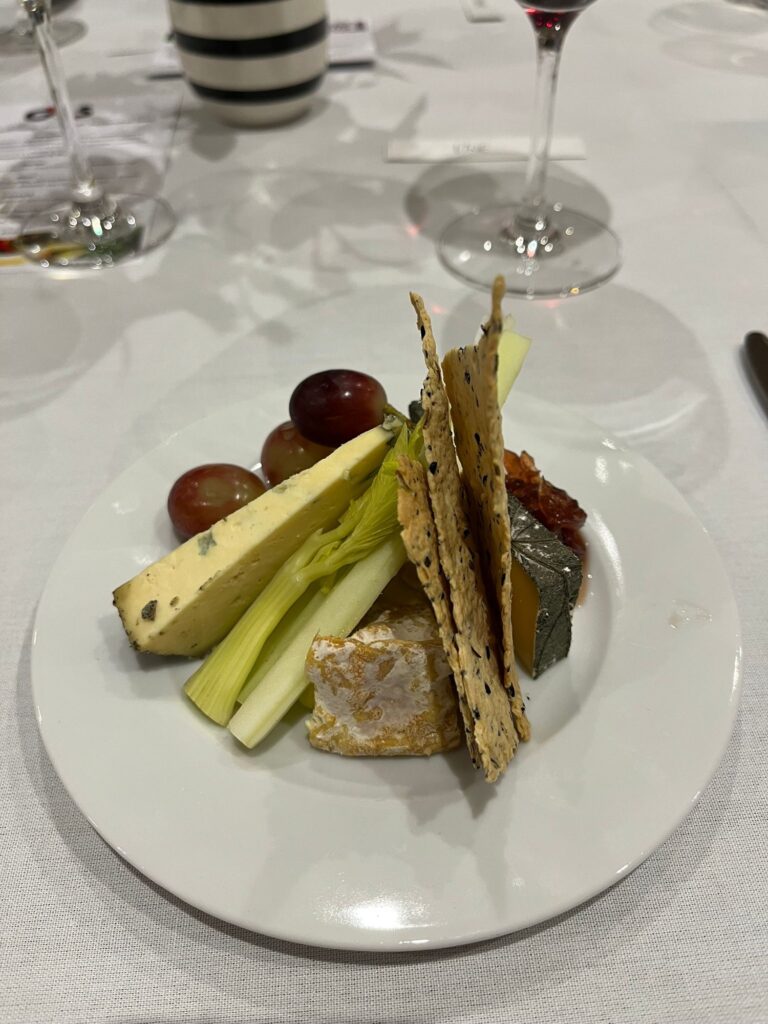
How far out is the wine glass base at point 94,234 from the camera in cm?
161

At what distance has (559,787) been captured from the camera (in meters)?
0.70

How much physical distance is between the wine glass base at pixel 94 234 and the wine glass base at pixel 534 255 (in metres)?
0.64

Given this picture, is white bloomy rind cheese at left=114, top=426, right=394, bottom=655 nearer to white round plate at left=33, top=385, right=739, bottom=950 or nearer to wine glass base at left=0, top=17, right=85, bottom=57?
white round plate at left=33, top=385, right=739, bottom=950

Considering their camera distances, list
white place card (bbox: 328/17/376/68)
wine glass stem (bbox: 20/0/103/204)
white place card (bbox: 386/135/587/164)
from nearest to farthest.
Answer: wine glass stem (bbox: 20/0/103/204) < white place card (bbox: 386/135/587/164) < white place card (bbox: 328/17/376/68)

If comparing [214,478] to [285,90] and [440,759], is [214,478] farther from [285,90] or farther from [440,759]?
[285,90]

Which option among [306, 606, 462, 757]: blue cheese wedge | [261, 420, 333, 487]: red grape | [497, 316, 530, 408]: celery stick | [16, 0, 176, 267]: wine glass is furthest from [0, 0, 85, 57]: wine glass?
[306, 606, 462, 757]: blue cheese wedge

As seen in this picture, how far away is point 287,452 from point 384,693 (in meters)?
0.36

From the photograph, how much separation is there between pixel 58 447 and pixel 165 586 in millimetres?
531

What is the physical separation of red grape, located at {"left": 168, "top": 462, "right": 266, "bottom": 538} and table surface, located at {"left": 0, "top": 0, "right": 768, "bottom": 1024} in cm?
26

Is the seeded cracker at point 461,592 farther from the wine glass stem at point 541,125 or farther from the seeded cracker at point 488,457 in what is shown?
the wine glass stem at point 541,125

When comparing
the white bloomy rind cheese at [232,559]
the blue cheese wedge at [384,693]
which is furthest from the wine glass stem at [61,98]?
the blue cheese wedge at [384,693]

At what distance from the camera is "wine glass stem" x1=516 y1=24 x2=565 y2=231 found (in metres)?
1.32

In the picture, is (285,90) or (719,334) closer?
(719,334)

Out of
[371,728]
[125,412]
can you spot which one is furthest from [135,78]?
[371,728]
